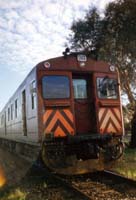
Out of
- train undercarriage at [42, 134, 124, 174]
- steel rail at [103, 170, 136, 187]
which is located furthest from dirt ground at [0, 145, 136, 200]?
train undercarriage at [42, 134, 124, 174]

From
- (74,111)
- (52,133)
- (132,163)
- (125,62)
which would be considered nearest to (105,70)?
(74,111)

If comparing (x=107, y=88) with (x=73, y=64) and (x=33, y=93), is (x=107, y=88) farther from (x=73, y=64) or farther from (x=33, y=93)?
(x=33, y=93)

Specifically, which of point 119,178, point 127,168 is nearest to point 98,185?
point 119,178

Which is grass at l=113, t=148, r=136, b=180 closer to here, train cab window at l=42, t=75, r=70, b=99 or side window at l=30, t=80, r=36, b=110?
train cab window at l=42, t=75, r=70, b=99

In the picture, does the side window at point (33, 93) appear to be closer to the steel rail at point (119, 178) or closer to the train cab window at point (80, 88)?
the train cab window at point (80, 88)

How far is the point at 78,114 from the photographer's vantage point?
11.9 metres

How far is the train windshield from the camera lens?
1198 cm

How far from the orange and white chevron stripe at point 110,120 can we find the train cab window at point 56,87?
1.24 metres

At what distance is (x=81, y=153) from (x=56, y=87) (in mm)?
2086

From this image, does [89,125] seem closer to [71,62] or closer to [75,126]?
[75,126]

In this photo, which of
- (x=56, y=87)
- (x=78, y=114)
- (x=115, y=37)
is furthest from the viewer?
(x=115, y=37)

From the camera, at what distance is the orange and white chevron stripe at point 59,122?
35.9ft

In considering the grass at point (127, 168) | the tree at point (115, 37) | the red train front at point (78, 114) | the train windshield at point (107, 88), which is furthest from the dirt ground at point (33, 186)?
the tree at point (115, 37)

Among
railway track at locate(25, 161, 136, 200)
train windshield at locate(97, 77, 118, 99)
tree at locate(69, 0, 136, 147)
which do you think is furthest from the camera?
tree at locate(69, 0, 136, 147)
